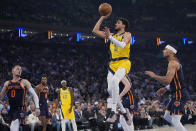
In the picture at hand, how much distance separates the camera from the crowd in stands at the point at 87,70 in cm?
1537

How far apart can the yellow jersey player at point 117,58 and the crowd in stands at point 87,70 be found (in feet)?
22.0

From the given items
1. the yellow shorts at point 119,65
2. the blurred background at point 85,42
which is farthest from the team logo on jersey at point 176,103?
the blurred background at point 85,42

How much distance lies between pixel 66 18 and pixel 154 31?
816cm

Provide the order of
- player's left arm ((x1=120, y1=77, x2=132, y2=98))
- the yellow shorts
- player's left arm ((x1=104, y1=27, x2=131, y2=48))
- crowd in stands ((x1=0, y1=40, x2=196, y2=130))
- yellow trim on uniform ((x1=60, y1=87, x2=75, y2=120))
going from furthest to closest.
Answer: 1. crowd in stands ((x1=0, y1=40, x2=196, y2=130))
2. yellow trim on uniform ((x1=60, y1=87, x2=75, y2=120))
3. player's left arm ((x1=120, y1=77, x2=132, y2=98))
4. the yellow shorts
5. player's left arm ((x1=104, y1=27, x2=131, y2=48))

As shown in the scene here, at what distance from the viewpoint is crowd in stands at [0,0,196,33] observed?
834 inches

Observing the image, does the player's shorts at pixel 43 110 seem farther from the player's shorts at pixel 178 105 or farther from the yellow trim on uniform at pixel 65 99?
the player's shorts at pixel 178 105

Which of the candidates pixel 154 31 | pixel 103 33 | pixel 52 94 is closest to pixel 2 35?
pixel 52 94

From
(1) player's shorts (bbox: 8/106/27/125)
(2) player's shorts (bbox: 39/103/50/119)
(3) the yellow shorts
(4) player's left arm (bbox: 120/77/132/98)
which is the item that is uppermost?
(3) the yellow shorts

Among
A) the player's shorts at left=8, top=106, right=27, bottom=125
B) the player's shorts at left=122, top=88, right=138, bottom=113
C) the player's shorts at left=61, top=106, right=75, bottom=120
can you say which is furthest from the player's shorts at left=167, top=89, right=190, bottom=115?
the player's shorts at left=61, top=106, right=75, bottom=120

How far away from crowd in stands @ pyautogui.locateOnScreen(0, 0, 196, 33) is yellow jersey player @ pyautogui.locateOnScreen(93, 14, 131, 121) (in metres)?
15.0

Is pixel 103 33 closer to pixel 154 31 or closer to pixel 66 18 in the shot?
pixel 66 18

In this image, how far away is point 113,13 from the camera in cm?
2605

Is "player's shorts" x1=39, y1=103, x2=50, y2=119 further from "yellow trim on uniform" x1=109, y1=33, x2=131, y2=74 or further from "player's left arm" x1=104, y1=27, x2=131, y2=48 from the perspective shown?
"player's left arm" x1=104, y1=27, x2=131, y2=48

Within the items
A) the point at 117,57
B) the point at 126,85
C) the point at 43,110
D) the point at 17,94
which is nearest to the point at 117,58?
the point at 117,57
